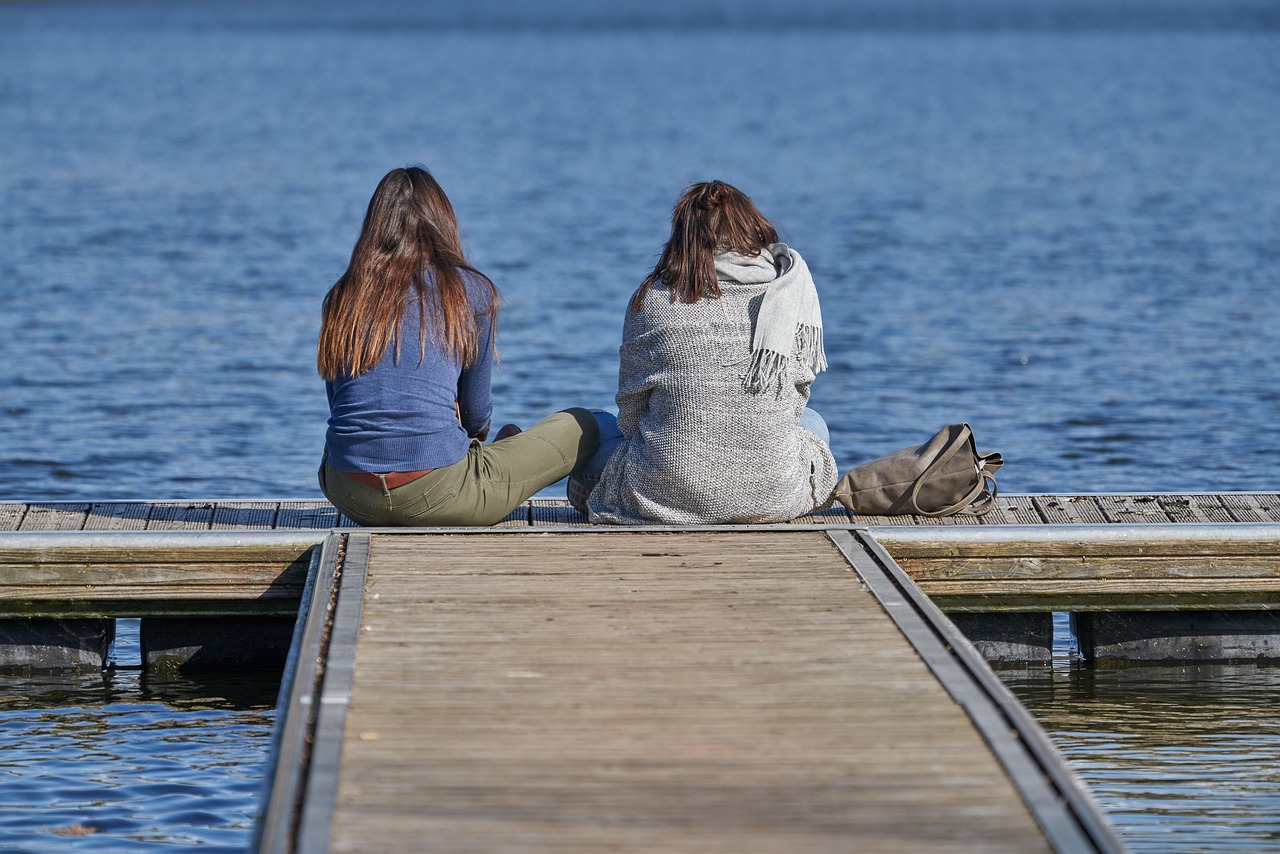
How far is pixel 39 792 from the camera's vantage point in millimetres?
5574

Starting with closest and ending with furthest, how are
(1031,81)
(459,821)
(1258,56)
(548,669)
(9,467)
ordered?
(459,821) < (548,669) < (9,467) < (1031,81) < (1258,56)

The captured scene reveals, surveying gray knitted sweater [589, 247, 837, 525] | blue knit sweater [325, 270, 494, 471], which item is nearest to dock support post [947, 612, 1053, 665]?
gray knitted sweater [589, 247, 837, 525]

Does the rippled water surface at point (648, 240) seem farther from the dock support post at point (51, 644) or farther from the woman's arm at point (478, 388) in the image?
the dock support post at point (51, 644)

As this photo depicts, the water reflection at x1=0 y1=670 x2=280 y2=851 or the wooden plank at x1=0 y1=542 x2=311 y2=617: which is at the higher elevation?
the wooden plank at x1=0 y1=542 x2=311 y2=617

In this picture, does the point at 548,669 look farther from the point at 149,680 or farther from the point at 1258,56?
the point at 1258,56

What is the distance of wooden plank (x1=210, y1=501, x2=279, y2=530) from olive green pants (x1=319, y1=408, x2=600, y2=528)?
52 centimetres

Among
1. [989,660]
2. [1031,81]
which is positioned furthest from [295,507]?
[1031,81]

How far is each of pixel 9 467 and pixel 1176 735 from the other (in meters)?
8.03

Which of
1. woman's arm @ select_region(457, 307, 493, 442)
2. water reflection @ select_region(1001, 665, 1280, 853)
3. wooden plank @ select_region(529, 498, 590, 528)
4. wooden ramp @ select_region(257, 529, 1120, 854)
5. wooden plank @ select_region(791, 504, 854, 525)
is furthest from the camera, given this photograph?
wooden plank @ select_region(529, 498, 590, 528)

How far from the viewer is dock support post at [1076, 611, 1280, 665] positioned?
22.4ft

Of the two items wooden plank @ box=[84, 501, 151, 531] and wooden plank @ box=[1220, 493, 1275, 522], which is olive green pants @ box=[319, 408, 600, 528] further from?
wooden plank @ box=[1220, 493, 1275, 522]

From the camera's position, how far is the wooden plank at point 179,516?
22.1 ft

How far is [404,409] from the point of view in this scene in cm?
605

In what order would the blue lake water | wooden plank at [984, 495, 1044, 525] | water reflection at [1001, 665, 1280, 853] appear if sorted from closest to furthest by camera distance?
1. water reflection at [1001, 665, 1280, 853]
2. wooden plank at [984, 495, 1044, 525]
3. the blue lake water
